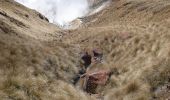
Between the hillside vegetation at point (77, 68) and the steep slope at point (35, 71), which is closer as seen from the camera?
the steep slope at point (35, 71)

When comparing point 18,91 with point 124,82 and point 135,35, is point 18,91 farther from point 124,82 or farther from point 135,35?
point 135,35

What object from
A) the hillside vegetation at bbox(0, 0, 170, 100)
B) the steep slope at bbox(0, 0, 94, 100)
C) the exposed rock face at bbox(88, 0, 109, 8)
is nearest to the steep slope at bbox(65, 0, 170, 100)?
the hillside vegetation at bbox(0, 0, 170, 100)

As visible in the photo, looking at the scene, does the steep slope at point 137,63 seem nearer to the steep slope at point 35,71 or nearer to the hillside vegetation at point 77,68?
the hillside vegetation at point 77,68

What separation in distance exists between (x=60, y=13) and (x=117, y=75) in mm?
128667

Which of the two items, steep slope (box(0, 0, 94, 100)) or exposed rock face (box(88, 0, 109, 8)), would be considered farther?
exposed rock face (box(88, 0, 109, 8))

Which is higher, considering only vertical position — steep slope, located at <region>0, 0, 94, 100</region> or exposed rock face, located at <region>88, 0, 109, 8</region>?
exposed rock face, located at <region>88, 0, 109, 8</region>

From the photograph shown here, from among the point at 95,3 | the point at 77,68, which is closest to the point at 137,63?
the point at 77,68

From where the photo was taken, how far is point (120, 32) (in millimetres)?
30938

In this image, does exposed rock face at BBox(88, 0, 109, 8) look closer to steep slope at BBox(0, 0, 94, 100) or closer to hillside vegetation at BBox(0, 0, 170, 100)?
hillside vegetation at BBox(0, 0, 170, 100)

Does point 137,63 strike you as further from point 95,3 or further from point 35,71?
point 95,3

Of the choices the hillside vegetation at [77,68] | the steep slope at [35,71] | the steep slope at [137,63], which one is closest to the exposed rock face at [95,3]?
the steep slope at [137,63]

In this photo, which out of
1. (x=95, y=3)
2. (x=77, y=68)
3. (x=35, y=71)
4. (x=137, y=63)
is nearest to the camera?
(x=35, y=71)

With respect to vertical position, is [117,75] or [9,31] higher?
[9,31]

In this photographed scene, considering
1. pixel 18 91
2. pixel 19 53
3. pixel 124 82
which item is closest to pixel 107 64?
pixel 124 82
